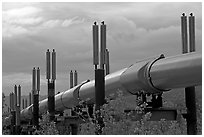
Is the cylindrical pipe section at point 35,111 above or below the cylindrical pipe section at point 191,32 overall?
below

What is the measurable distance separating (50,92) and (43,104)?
7.16m

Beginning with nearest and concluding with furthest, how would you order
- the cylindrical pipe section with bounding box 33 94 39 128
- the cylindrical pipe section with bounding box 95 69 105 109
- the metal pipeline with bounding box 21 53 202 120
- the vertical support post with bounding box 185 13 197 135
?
1. the metal pipeline with bounding box 21 53 202 120
2. the vertical support post with bounding box 185 13 197 135
3. the cylindrical pipe section with bounding box 95 69 105 109
4. the cylindrical pipe section with bounding box 33 94 39 128

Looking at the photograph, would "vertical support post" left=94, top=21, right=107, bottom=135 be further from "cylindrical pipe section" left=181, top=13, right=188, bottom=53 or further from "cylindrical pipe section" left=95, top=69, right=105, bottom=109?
"cylindrical pipe section" left=181, top=13, right=188, bottom=53

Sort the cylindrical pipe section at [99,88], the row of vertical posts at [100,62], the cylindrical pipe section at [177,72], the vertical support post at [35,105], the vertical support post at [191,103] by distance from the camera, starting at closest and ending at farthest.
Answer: the cylindrical pipe section at [177,72], the vertical support post at [191,103], the row of vertical posts at [100,62], the cylindrical pipe section at [99,88], the vertical support post at [35,105]

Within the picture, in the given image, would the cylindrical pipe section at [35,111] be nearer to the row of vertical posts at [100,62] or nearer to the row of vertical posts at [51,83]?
the row of vertical posts at [51,83]

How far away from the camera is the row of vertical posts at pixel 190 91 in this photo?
35.6 ft

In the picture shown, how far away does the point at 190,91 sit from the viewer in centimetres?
1113

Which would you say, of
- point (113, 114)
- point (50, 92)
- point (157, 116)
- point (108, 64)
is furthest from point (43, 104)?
point (113, 114)

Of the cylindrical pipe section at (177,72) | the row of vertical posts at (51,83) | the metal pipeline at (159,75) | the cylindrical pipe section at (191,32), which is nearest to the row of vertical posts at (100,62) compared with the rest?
the metal pipeline at (159,75)

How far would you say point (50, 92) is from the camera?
18.9m

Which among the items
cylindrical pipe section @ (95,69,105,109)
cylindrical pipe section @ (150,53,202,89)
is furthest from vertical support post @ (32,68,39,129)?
cylindrical pipe section @ (150,53,202,89)

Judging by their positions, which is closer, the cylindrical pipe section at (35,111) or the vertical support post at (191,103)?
the vertical support post at (191,103)

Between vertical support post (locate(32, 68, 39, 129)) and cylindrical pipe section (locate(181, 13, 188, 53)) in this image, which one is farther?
vertical support post (locate(32, 68, 39, 129))

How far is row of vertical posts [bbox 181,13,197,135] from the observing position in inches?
428
